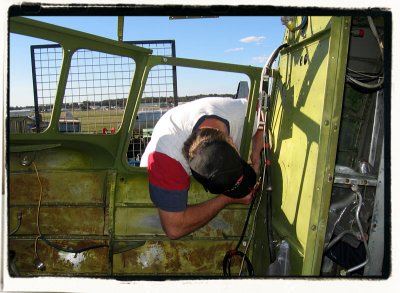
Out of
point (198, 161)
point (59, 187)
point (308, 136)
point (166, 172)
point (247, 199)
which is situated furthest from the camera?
point (59, 187)

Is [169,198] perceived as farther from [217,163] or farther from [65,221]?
[65,221]

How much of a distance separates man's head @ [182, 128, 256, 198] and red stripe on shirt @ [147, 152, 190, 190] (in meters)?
0.17

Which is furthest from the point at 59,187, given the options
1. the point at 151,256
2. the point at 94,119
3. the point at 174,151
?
the point at 174,151

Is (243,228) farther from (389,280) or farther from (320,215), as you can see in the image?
(389,280)

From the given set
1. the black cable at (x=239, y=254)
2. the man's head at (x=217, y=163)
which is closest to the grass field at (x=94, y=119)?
the man's head at (x=217, y=163)

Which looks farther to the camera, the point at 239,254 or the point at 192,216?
the point at 239,254

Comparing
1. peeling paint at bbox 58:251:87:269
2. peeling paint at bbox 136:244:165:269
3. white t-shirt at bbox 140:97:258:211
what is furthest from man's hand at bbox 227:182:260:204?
peeling paint at bbox 58:251:87:269

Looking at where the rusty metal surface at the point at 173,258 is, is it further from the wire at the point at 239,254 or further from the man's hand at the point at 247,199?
the man's hand at the point at 247,199

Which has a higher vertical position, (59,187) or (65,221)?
(59,187)

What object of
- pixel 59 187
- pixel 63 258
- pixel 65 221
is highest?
pixel 59 187

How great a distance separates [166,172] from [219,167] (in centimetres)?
50

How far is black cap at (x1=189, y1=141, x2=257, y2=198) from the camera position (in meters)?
2.15

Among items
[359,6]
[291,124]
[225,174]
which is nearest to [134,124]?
[225,174]

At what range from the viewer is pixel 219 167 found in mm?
2145
